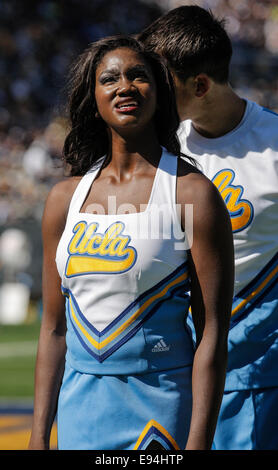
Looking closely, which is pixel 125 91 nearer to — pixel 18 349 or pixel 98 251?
pixel 98 251

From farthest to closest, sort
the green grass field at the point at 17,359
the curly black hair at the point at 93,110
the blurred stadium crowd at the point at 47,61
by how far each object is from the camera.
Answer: the blurred stadium crowd at the point at 47,61 < the green grass field at the point at 17,359 < the curly black hair at the point at 93,110

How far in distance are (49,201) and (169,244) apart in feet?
1.43

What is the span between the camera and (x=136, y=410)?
2.40 meters

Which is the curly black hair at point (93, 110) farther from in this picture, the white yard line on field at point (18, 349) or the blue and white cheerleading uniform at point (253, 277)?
the white yard line on field at point (18, 349)

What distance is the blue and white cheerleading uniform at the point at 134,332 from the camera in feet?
7.84

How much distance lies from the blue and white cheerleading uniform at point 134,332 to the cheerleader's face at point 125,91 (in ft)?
0.73

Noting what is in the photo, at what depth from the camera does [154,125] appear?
2.68m

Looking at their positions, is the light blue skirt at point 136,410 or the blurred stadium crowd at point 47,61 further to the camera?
the blurred stadium crowd at point 47,61

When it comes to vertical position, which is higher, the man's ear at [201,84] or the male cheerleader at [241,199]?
the man's ear at [201,84]

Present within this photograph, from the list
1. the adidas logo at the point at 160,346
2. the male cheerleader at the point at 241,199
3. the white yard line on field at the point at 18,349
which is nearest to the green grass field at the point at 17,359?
the white yard line on field at the point at 18,349

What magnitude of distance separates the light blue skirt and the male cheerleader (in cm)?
90

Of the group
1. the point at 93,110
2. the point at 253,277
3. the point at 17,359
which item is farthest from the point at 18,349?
the point at 93,110

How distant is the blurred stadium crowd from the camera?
15641 millimetres

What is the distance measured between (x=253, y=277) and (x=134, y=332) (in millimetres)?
1002
